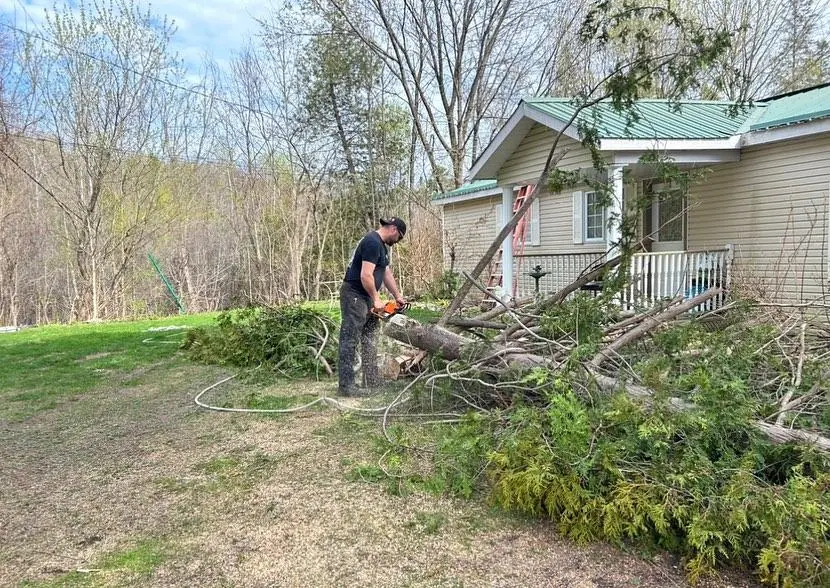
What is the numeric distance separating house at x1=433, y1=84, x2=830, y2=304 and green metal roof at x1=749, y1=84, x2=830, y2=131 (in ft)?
0.10

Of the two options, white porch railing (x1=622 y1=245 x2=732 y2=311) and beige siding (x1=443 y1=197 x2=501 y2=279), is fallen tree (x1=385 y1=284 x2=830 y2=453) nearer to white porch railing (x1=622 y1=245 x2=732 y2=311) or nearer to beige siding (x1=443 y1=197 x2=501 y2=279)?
white porch railing (x1=622 y1=245 x2=732 y2=311)

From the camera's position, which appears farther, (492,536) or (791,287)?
(791,287)

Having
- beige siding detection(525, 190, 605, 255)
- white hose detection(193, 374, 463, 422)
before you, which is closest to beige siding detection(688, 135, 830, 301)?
beige siding detection(525, 190, 605, 255)

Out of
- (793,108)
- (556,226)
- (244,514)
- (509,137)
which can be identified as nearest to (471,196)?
(556,226)

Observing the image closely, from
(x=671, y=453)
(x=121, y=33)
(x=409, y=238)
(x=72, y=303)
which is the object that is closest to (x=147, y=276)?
(x=72, y=303)

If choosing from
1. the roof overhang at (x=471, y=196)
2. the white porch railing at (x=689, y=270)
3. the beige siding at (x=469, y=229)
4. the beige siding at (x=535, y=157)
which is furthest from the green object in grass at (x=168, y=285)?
the white porch railing at (x=689, y=270)

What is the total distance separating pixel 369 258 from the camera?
5.27 metres

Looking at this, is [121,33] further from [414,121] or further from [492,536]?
[492,536]

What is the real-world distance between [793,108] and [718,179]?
144 cm

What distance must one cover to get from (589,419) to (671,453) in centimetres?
43

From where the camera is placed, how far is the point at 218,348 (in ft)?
24.9

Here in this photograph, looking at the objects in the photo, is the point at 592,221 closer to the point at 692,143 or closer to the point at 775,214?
the point at 692,143

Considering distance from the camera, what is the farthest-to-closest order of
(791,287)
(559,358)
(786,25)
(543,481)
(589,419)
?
(786,25)
(791,287)
(559,358)
(589,419)
(543,481)

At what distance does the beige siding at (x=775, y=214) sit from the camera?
7.95 meters
